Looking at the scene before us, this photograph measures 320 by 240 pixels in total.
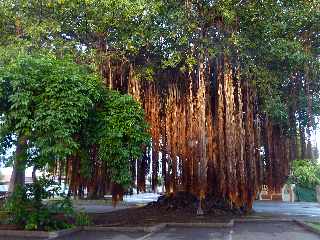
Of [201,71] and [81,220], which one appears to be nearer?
[81,220]

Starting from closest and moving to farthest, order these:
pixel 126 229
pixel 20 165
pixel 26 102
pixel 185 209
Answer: pixel 26 102 < pixel 20 165 < pixel 126 229 < pixel 185 209

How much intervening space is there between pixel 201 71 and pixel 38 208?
6010 mm

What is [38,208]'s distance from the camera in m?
11.0

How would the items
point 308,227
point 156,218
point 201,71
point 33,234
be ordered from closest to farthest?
point 33,234
point 308,227
point 201,71
point 156,218

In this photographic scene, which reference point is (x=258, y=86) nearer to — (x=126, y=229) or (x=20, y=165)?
(x=126, y=229)

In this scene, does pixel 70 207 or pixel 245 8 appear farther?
pixel 245 8

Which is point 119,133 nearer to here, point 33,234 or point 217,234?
point 33,234

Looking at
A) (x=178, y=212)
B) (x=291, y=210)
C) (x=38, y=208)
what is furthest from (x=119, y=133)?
(x=291, y=210)

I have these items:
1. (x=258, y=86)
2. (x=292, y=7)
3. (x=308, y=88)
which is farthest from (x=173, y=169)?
(x=292, y=7)

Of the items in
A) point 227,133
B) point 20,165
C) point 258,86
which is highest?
point 258,86

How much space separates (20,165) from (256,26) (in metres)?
7.71

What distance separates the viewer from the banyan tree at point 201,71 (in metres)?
12.8

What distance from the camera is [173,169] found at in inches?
547

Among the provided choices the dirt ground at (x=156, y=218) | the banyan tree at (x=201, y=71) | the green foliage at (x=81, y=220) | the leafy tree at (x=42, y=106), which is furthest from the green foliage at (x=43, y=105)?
the dirt ground at (x=156, y=218)
